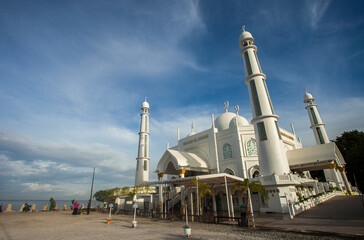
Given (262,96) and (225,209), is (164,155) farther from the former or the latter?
(262,96)

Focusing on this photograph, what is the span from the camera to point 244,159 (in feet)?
84.7

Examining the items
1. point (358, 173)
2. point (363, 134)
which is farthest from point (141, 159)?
point (363, 134)

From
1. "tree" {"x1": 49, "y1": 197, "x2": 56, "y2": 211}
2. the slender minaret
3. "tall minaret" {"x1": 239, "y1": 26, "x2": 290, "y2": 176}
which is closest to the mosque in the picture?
"tall minaret" {"x1": 239, "y1": 26, "x2": 290, "y2": 176}

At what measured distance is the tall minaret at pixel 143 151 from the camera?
36.2 m

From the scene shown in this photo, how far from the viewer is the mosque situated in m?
19.0

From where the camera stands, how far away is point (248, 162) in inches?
1014

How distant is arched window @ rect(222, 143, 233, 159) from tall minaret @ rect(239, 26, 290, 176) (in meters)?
5.64

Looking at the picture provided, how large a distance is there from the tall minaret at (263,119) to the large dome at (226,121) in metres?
6.46

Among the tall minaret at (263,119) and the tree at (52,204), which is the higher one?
the tall minaret at (263,119)

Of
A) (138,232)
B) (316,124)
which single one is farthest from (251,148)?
(316,124)

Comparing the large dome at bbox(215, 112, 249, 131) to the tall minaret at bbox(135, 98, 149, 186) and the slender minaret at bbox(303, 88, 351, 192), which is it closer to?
the tall minaret at bbox(135, 98, 149, 186)

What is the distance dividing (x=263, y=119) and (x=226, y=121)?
31.0 feet

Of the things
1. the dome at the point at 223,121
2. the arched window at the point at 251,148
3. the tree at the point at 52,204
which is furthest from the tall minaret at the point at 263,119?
the tree at the point at 52,204

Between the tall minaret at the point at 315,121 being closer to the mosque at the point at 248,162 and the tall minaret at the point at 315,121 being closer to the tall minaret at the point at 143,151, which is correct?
the mosque at the point at 248,162
